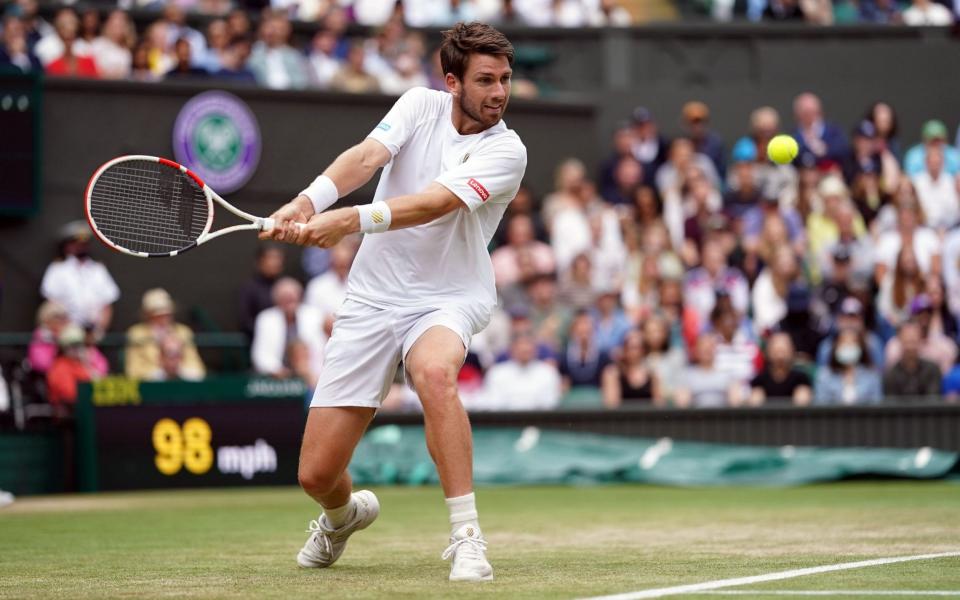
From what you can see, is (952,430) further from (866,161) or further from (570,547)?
(570,547)

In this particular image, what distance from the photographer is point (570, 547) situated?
303 inches

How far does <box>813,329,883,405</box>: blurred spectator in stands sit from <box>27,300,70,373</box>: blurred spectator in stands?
6.85 m

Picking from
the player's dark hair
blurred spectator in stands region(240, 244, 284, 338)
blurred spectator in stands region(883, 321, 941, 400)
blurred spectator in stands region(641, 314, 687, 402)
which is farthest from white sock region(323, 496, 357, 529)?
blurred spectator in stands region(240, 244, 284, 338)

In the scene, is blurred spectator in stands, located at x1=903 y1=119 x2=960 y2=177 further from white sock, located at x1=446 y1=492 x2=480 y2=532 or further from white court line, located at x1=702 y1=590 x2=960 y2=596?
white court line, located at x1=702 y1=590 x2=960 y2=596

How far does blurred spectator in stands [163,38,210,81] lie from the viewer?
54.8ft

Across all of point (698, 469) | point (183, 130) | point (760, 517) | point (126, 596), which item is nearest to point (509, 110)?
point (183, 130)

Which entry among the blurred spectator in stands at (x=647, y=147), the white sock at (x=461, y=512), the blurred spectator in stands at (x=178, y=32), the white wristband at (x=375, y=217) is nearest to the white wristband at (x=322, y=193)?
the white wristband at (x=375, y=217)

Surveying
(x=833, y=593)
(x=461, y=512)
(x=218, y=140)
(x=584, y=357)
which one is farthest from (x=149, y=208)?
(x=218, y=140)

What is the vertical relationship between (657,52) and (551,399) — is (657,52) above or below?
above

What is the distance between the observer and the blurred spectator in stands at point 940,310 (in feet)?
50.1

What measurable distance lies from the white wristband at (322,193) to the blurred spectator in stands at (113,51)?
10972 mm

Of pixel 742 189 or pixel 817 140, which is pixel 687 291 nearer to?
pixel 742 189

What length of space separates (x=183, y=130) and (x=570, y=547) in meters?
10.3

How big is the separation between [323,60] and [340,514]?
1205cm
